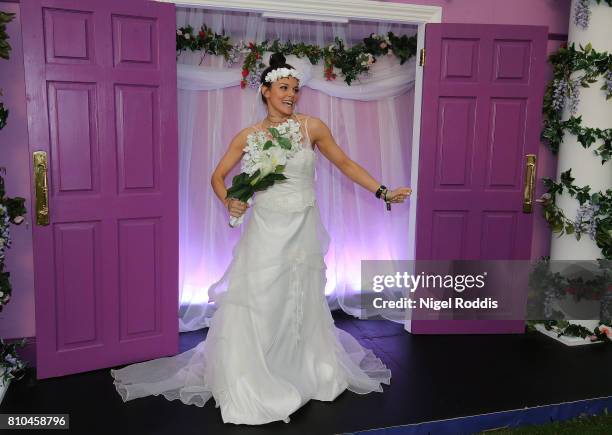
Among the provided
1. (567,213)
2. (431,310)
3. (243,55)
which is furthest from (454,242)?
(243,55)

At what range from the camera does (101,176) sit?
3652 millimetres

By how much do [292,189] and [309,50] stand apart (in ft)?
6.18

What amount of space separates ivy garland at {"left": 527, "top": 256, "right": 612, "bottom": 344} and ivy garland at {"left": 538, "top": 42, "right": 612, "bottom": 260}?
9.9 inches

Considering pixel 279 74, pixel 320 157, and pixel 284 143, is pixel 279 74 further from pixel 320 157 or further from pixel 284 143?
pixel 320 157

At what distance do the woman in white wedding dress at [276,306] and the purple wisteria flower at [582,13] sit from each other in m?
2.32

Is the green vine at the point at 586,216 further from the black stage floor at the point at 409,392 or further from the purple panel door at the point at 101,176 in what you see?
the purple panel door at the point at 101,176

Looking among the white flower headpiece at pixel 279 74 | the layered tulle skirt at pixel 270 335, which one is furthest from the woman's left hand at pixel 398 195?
the white flower headpiece at pixel 279 74

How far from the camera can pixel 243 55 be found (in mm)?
4645

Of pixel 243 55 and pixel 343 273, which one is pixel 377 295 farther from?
pixel 243 55

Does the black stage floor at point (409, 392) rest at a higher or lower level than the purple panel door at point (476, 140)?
lower

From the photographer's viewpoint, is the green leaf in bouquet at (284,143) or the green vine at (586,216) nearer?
the green leaf in bouquet at (284,143)

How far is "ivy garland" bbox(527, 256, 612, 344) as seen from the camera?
451cm

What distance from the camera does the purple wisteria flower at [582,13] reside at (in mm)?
4344

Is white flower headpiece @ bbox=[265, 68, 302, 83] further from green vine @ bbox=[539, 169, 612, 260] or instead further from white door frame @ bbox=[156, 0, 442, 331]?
green vine @ bbox=[539, 169, 612, 260]
